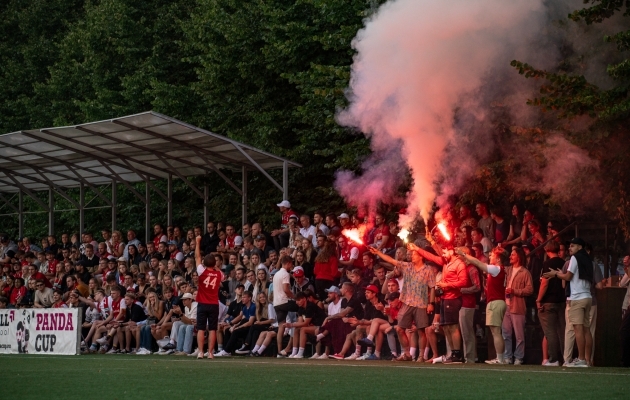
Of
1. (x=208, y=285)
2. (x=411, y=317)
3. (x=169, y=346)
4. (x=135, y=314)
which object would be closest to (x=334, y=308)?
(x=411, y=317)

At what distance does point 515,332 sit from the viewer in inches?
704

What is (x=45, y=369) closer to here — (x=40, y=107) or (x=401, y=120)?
(x=401, y=120)

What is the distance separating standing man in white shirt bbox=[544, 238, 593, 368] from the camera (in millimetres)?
16797

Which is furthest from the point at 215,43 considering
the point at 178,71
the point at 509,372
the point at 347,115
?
the point at 509,372

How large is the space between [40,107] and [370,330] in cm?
2750

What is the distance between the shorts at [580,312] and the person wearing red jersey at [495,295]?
132 cm

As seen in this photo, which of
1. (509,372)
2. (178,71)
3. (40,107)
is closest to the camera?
(509,372)

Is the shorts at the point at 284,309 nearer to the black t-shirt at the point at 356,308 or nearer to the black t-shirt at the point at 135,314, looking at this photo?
the black t-shirt at the point at 356,308

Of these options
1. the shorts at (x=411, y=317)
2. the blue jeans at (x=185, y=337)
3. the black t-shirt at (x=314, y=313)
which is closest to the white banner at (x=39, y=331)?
the blue jeans at (x=185, y=337)

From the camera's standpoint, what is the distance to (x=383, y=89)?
19812 millimetres

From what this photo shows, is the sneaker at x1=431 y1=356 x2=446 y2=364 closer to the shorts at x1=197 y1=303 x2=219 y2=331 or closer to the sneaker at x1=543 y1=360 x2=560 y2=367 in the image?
the sneaker at x1=543 y1=360 x2=560 y2=367

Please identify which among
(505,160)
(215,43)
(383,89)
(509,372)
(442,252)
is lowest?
(509,372)

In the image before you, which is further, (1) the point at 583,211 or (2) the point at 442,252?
(1) the point at 583,211

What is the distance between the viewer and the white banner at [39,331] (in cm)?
2227
